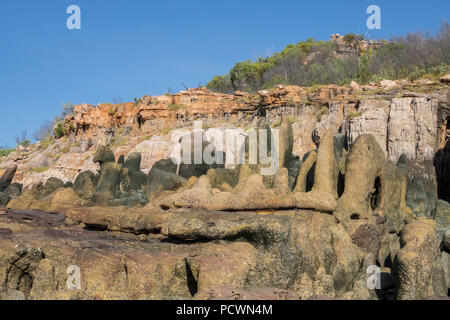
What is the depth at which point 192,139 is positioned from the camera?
65.0 ft

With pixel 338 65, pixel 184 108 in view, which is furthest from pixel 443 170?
pixel 338 65

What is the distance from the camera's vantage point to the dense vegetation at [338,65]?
35.8m

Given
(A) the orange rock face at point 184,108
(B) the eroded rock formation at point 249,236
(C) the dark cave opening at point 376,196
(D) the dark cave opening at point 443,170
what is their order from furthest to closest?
(A) the orange rock face at point 184,108
(D) the dark cave opening at point 443,170
(C) the dark cave opening at point 376,196
(B) the eroded rock formation at point 249,236

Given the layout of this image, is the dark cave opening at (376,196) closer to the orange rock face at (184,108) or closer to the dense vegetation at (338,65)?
the orange rock face at (184,108)

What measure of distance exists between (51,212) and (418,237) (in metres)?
9.67

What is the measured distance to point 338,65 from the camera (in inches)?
1763

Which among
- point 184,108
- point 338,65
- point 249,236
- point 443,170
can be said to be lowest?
point 249,236

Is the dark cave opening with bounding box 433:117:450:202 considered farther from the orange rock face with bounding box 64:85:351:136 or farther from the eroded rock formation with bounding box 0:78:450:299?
the orange rock face with bounding box 64:85:351:136

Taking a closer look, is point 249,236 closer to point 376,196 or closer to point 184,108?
point 376,196

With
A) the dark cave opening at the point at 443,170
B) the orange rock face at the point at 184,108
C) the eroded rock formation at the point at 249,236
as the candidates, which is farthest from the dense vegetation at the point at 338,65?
the eroded rock formation at the point at 249,236

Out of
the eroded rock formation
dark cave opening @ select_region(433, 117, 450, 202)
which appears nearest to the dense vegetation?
dark cave opening @ select_region(433, 117, 450, 202)

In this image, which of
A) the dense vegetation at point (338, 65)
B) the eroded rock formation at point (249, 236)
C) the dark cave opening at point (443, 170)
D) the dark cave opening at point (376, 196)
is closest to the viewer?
the eroded rock formation at point (249, 236)

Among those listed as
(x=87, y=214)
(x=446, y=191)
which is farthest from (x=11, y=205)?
(x=446, y=191)

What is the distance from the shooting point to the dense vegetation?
35781 millimetres
